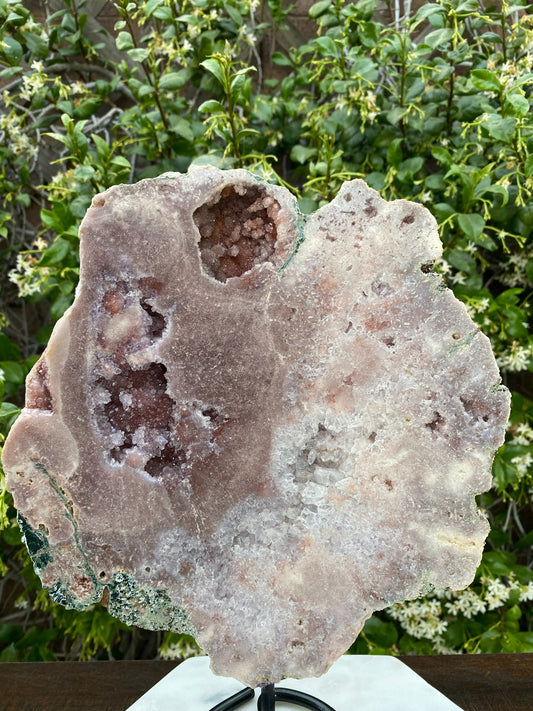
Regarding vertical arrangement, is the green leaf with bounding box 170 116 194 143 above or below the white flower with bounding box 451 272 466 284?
above

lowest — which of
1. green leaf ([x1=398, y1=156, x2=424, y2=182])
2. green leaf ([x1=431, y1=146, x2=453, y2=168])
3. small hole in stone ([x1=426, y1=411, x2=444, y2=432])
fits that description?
small hole in stone ([x1=426, y1=411, x2=444, y2=432])

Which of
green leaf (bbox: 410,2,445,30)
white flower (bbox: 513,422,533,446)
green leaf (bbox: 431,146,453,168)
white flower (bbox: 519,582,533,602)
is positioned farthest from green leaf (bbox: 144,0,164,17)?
white flower (bbox: 519,582,533,602)

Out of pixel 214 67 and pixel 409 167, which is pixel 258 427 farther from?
pixel 409 167

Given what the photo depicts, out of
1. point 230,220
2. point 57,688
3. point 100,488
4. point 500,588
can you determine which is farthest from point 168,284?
point 500,588

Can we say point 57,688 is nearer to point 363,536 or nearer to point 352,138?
point 363,536

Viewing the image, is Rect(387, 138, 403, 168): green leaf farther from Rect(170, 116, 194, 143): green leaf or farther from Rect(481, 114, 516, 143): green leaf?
Rect(170, 116, 194, 143): green leaf

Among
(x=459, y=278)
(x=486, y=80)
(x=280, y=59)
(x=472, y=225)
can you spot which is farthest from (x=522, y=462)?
(x=280, y=59)

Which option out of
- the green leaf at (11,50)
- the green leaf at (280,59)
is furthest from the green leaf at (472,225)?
the green leaf at (11,50)

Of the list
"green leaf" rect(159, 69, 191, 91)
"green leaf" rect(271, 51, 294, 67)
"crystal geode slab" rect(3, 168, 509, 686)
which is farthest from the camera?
"green leaf" rect(271, 51, 294, 67)
